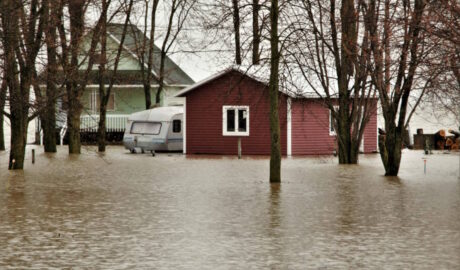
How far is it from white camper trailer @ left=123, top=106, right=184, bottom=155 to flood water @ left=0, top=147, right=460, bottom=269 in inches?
770

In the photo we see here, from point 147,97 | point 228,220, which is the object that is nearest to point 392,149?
point 228,220

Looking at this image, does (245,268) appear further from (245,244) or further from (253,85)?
(253,85)

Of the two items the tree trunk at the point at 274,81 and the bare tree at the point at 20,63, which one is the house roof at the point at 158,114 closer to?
the bare tree at the point at 20,63

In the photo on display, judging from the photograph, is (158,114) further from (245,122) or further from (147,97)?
(147,97)

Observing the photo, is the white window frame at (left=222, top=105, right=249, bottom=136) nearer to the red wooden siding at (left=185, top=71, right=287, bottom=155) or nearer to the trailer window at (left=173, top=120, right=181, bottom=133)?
the red wooden siding at (left=185, top=71, right=287, bottom=155)

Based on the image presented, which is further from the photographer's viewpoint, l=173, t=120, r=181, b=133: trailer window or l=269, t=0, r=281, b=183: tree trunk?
l=173, t=120, r=181, b=133: trailer window

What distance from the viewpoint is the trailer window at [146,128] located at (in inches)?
2299

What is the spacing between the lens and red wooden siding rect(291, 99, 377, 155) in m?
53.8

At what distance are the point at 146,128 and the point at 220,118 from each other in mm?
5428

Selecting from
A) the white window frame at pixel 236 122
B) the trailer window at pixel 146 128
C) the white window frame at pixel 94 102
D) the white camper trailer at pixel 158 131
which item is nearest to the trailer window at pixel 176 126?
the white camper trailer at pixel 158 131

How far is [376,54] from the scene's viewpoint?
32656mm

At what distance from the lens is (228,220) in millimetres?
20156

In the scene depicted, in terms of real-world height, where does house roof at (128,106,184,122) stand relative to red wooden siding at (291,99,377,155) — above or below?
above

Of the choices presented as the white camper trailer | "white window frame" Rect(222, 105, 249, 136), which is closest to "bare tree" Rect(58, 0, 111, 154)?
the white camper trailer
